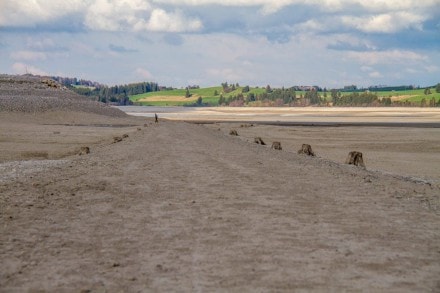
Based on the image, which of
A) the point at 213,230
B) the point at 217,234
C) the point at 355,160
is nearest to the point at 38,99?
the point at 355,160

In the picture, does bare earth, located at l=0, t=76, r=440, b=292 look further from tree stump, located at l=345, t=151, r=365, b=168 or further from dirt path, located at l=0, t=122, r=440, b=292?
tree stump, located at l=345, t=151, r=365, b=168

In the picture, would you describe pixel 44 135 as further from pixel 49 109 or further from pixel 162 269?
pixel 162 269

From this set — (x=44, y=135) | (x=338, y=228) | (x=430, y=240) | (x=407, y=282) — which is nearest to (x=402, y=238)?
(x=430, y=240)

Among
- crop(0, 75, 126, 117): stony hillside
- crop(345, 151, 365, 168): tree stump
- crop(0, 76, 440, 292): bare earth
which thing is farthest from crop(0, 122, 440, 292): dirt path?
crop(0, 75, 126, 117): stony hillside

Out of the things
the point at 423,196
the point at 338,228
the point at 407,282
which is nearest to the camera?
the point at 407,282

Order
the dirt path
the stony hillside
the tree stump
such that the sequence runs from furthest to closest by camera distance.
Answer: the stony hillside, the tree stump, the dirt path

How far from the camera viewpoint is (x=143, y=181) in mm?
17344

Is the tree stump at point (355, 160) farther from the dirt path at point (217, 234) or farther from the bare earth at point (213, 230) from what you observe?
the dirt path at point (217, 234)

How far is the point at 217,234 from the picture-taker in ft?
32.8

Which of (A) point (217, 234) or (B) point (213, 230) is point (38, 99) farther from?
(A) point (217, 234)

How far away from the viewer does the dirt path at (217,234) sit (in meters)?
7.57

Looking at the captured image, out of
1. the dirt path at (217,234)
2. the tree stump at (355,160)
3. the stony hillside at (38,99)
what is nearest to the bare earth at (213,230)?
the dirt path at (217,234)

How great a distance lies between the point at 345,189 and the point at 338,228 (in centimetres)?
551

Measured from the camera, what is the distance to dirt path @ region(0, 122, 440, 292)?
757cm
